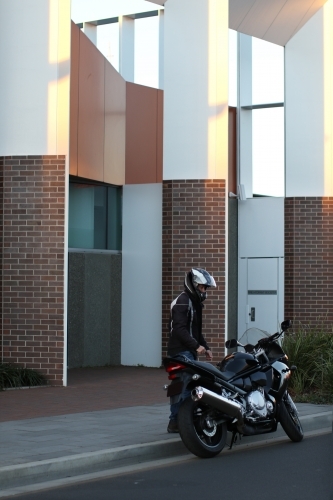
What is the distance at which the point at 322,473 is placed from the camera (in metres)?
8.09

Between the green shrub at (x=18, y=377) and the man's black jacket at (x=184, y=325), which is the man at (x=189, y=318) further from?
the green shrub at (x=18, y=377)

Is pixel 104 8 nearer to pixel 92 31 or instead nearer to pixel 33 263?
pixel 92 31

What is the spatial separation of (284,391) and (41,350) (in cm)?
539

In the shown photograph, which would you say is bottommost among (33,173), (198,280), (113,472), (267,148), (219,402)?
(113,472)

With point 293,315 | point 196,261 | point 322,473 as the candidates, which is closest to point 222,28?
point 196,261

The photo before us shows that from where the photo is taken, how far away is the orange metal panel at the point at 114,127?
18.7 m

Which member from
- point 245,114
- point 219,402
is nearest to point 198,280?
point 219,402

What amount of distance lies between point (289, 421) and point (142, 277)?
28.5 feet

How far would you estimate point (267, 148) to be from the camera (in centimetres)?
2172

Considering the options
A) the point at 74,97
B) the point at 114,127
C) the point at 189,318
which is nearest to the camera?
the point at 189,318

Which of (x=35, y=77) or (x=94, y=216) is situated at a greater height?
(x=35, y=77)

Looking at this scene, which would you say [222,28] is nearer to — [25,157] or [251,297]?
[25,157]

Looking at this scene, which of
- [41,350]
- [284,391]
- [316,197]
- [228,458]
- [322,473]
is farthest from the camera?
[316,197]

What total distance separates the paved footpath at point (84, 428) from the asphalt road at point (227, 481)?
314 mm
